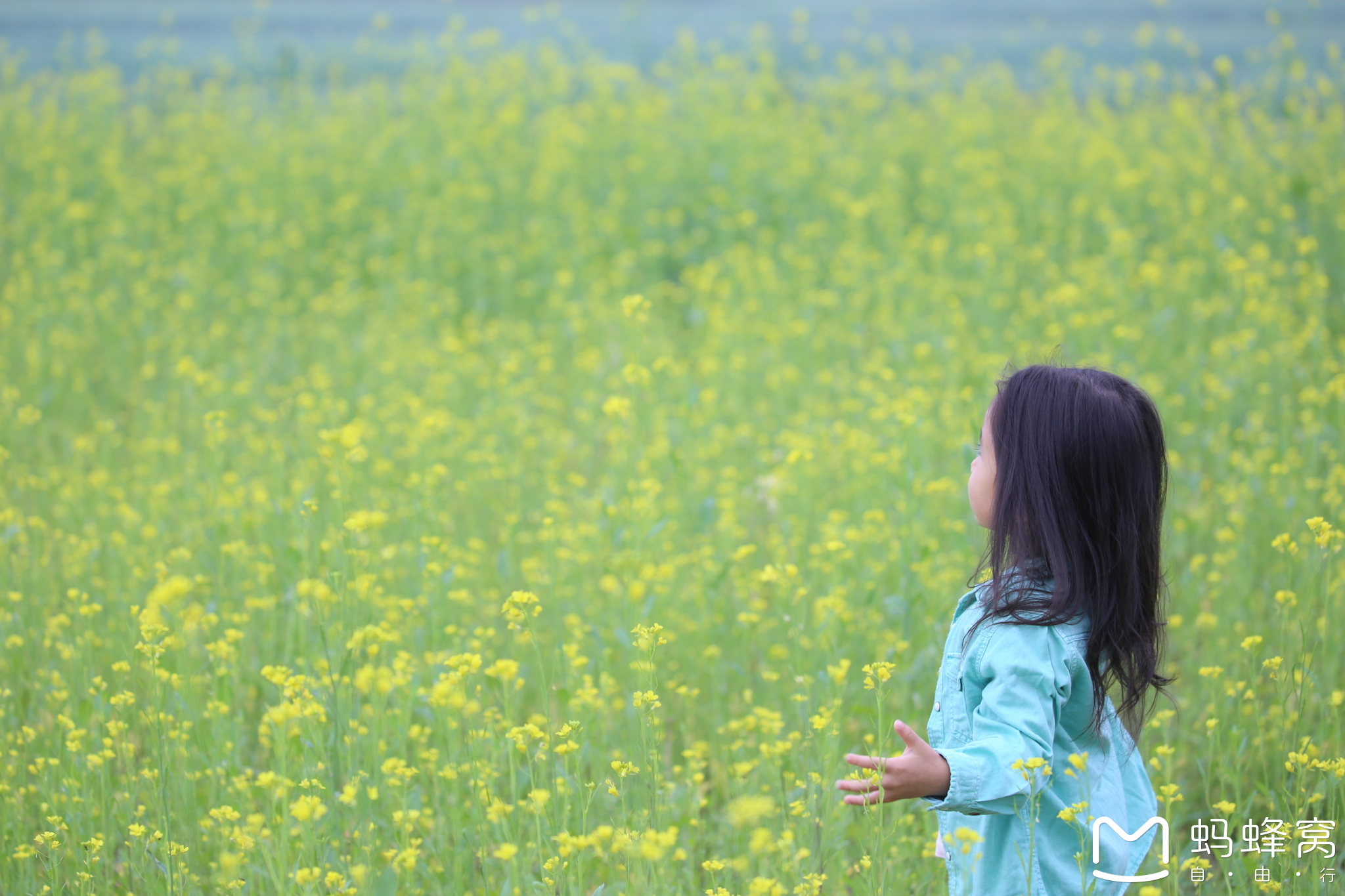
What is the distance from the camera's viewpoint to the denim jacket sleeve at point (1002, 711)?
1.66 m

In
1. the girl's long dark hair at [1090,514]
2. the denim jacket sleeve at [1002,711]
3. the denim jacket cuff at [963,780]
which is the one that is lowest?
the denim jacket cuff at [963,780]

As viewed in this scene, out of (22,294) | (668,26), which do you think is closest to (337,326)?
(22,294)

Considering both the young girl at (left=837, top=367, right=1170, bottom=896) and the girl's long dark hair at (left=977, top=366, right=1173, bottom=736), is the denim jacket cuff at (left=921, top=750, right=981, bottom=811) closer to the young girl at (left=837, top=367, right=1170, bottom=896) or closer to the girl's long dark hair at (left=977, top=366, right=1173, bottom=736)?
the young girl at (left=837, top=367, right=1170, bottom=896)

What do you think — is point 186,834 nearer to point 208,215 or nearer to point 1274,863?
point 1274,863

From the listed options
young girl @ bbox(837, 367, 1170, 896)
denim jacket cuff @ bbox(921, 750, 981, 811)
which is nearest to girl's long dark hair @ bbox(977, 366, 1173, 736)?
young girl @ bbox(837, 367, 1170, 896)

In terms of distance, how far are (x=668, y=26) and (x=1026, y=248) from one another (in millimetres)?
5712

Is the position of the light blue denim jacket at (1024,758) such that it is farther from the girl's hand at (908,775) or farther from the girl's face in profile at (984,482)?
the girl's face in profile at (984,482)

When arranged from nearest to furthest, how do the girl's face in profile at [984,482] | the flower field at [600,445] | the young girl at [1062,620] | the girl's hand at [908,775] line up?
the girl's hand at [908,775], the young girl at [1062,620], the girl's face in profile at [984,482], the flower field at [600,445]

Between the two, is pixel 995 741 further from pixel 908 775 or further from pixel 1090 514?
pixel 1090 514

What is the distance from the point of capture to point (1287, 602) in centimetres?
237

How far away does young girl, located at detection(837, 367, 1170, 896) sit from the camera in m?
1.80

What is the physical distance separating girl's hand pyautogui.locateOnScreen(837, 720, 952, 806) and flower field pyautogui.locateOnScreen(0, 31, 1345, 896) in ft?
0.53

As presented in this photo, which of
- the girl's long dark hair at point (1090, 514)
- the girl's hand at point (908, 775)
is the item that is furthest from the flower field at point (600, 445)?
the girl's long dark hair at point (1090, 514)

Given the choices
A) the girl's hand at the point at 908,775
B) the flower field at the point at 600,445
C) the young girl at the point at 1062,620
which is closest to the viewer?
the girl's hand at the point at 908,775
